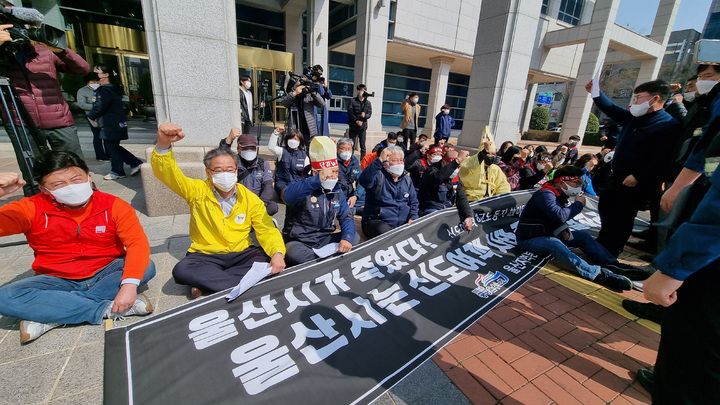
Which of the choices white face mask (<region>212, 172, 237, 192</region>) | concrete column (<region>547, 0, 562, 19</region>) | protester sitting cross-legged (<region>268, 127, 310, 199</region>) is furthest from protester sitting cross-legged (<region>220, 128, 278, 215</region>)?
concrete column (<region>547, 0, 562, 19</region>)

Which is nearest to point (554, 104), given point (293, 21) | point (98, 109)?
point (293, 21)

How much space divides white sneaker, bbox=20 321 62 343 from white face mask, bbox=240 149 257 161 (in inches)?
99.1

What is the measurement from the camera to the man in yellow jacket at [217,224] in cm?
251

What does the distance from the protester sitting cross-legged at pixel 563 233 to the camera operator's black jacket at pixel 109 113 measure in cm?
683

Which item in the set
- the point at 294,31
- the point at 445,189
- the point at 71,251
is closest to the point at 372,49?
the point at 294,31

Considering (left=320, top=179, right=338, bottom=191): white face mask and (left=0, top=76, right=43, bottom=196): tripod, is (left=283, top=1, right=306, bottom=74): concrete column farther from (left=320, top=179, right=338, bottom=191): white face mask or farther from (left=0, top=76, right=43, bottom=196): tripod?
(left=320, top=179, right=338, bottom=191): white face mask

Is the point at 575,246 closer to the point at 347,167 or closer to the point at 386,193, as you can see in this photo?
the point at 386,193

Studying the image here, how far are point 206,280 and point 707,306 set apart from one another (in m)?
2.96

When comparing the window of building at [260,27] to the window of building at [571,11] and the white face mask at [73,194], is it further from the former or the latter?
the window of building at [571,11]

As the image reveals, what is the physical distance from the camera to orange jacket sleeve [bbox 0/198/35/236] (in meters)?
1.94

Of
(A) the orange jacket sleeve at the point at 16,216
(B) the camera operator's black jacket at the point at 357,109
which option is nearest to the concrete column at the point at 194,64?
(A) the orange jacket sleeve at the point at 16,216

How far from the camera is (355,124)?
8172mm

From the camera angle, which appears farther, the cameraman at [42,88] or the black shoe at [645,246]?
the black shoe at [645,246]

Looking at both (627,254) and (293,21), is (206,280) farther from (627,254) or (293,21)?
(293,21)
